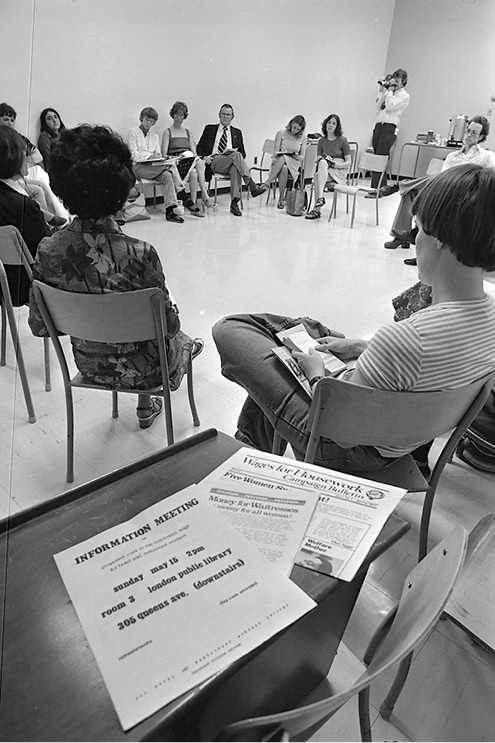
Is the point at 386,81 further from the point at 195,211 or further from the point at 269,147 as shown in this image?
the point at 195,211

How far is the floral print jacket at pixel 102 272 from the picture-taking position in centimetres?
151

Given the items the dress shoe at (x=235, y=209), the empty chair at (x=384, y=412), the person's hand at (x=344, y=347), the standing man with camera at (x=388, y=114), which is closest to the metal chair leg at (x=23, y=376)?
the person's hand at (x=344, y=347)

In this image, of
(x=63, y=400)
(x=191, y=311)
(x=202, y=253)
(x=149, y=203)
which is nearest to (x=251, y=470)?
(x=63, y=400)

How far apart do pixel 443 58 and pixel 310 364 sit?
25.1 ft

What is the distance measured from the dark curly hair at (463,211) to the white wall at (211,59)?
3.60 m

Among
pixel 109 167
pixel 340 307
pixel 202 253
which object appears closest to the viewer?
pixel 109 167

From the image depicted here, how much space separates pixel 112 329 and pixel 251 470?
80cm

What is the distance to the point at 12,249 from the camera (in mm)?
1889

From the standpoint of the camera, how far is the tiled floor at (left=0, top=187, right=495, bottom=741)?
1126 millimetres

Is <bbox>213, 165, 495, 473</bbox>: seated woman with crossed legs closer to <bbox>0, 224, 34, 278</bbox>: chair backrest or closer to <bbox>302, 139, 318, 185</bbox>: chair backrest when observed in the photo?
<bbox>0, 224, 34, 278</bbox>: chair backrest

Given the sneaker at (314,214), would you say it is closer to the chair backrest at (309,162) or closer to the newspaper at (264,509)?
the chair backrest at (309,162)

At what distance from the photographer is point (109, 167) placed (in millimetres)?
1509

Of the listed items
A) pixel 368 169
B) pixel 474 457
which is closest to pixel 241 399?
pixel 474 457

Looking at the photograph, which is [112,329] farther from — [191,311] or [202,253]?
[202,253]
